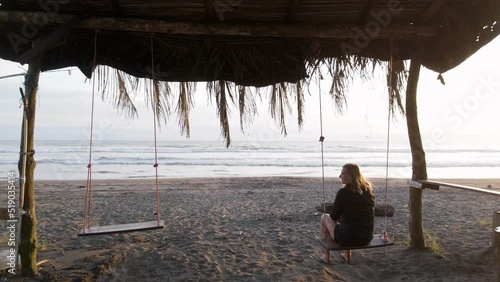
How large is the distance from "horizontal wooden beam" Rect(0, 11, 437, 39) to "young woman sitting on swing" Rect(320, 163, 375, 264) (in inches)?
50.5

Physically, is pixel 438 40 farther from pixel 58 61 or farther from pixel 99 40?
pixel 58 61

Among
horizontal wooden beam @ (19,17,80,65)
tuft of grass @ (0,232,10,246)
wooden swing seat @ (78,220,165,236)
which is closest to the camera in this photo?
horizontal wooden beam @ (19,17,80,65)

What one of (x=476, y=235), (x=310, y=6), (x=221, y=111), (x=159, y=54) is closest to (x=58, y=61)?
(x=159, y=54)

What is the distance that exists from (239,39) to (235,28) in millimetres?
209

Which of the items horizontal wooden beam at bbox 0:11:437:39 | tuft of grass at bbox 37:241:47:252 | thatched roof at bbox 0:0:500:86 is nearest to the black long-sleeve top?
thatched roof at bbox 0:0:500:86

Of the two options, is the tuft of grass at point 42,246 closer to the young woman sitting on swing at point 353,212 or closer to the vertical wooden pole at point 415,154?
the young woman sitting on swing at point 353,212

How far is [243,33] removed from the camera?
12.2 ft

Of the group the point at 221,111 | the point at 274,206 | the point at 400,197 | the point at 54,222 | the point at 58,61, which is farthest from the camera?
the point at 400,197

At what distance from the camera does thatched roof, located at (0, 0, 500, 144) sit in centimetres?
353

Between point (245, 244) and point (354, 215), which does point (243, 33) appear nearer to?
point (354, 215)

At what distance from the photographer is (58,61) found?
3.95 m

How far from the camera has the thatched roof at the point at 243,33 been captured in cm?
353

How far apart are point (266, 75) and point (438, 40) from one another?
1.70 meters

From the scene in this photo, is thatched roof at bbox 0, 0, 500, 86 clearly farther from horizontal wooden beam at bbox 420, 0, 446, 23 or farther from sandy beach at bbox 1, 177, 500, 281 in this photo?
sandy beach at bbox 1, 177, 500, 281
